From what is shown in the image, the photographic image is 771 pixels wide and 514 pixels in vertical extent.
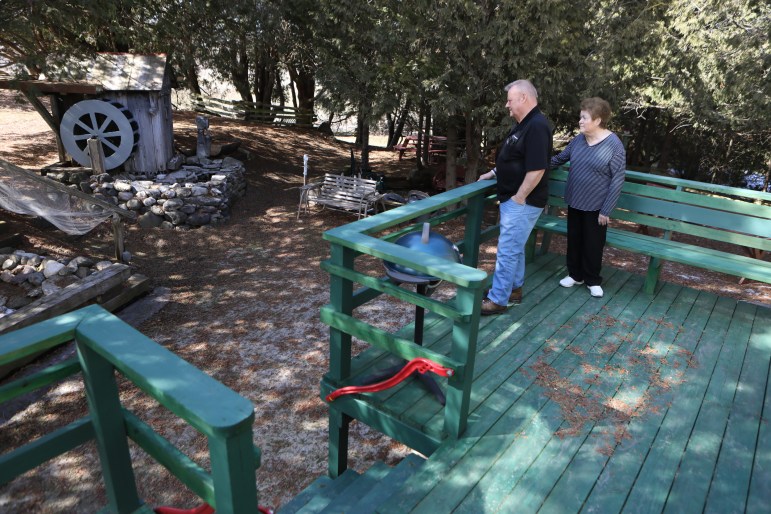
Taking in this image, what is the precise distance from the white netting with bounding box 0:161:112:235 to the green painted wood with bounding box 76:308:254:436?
245 inches

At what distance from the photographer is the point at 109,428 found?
5.82ft

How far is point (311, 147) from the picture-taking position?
16453 millimetres

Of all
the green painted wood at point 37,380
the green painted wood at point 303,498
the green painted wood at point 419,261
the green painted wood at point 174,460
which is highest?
the green painted wood at point 419,261

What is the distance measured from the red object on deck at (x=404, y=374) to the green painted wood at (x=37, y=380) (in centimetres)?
144

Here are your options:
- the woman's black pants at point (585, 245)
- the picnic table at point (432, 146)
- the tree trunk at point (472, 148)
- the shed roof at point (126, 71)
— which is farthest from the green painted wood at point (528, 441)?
the picnic table at point (432, 146)

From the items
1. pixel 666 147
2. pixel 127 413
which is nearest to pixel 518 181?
pixel 127 413

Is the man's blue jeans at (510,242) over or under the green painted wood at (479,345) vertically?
over

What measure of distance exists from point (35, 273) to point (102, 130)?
388cm

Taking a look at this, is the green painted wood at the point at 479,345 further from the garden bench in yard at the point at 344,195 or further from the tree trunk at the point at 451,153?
the tree trunk at the point at 451,153

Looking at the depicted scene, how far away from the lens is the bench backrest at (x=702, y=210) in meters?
4.25

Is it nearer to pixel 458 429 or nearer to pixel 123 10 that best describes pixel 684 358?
pixel 458 429

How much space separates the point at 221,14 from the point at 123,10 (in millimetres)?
2198

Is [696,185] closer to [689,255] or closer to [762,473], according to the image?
[689,255]

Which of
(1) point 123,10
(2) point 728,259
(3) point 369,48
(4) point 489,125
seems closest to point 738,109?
(4) point 489,125
